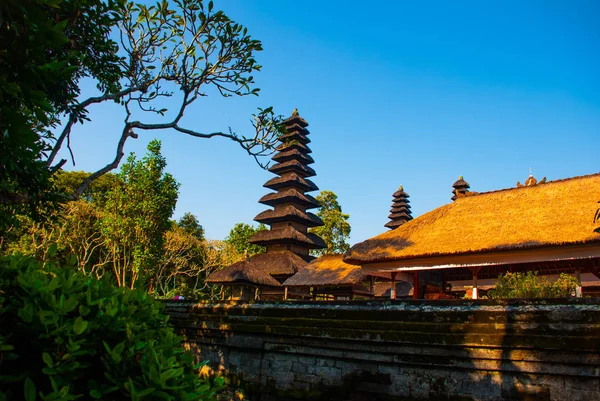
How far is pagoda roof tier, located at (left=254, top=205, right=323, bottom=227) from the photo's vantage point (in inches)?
1278

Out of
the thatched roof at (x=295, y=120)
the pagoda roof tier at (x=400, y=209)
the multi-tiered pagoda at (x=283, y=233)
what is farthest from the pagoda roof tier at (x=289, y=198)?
the pagoda roof tier at (x=400, y=209)

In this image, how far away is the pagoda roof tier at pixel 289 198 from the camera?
33.6m

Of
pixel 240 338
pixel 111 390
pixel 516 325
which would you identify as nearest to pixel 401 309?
pixel 516 325

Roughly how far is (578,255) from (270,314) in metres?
10.3

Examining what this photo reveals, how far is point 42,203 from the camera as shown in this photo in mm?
6656

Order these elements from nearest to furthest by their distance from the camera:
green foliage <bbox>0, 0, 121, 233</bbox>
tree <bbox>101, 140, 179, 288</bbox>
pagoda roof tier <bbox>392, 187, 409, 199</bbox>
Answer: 1. green foliage <bbox>0, 0, 121, 233</bbox>
2. tree <bbox>101, 140, 179, 288</bbox>
3. pagoda roof tier <bbox>392, 187, 409, 199</bbox>

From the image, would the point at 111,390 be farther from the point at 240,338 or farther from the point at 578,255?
the point at 578,255

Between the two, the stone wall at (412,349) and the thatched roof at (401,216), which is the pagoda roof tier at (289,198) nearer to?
the thatched roof at (401,216)

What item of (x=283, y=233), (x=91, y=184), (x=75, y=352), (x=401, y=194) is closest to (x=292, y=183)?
(x=283, y=233)

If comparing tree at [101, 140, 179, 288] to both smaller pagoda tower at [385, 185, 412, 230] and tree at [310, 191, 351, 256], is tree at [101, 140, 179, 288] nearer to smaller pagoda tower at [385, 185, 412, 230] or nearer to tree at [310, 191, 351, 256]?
tree at [310, 191, 351, 256]

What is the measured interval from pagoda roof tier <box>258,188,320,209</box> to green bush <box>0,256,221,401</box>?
30.9 metres

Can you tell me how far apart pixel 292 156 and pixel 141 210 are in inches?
554

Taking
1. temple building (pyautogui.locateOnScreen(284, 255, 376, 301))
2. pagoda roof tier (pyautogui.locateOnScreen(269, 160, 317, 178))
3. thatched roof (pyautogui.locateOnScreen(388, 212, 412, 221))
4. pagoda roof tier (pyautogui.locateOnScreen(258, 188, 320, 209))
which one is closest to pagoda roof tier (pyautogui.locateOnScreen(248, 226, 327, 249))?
pagoda roof tier (pyautogui.locateOnScreen(258, 188, 320, 209))

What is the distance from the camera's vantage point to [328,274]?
24.2 meters
